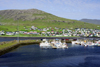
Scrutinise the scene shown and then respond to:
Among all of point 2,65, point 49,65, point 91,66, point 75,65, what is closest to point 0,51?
point 2,65

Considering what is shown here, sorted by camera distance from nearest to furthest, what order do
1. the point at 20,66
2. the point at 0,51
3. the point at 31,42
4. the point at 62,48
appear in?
the point at 20,66
the point at 0,51
the point at 62,48
the point at 31,42

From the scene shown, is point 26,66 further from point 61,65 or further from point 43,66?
point 61,65

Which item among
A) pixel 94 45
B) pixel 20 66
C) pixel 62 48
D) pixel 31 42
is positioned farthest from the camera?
pixel 31 42

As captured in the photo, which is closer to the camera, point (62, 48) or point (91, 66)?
point (91, 66)

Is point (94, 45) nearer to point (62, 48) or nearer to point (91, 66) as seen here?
point (62, 48)

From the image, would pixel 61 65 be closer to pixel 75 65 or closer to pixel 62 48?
pixel 75 65

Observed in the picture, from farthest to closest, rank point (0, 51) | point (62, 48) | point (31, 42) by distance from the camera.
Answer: point (31, 42) → point (62, 48) → point (0, 51)

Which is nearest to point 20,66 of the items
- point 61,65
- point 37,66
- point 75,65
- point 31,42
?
point 37,66

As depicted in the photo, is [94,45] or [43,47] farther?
[94,45]

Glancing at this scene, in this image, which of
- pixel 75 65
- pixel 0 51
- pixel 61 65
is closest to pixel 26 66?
pixel 61 65
